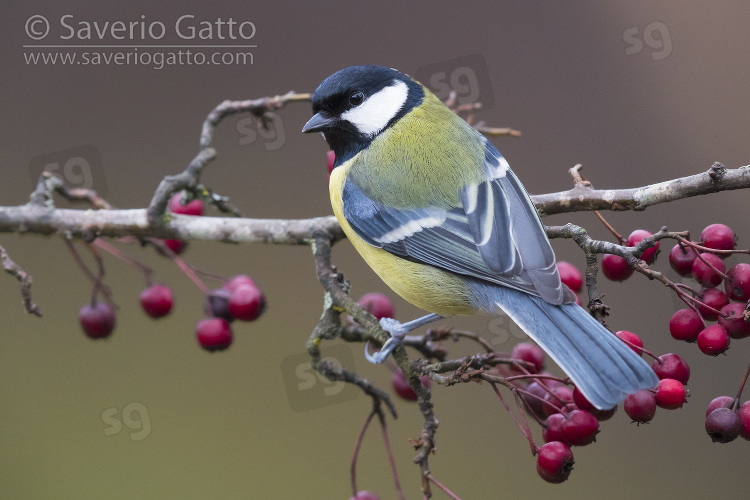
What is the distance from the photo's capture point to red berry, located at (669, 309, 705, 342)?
1.31 meters

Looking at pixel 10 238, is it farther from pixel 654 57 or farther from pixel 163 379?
pixel 654 57

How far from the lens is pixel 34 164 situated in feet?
8.34

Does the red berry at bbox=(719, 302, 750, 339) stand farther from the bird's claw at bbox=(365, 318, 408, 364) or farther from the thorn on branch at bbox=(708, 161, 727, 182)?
the bird's claw at bbox=(365, 318, 408, 364)

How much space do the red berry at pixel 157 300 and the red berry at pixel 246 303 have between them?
227mm

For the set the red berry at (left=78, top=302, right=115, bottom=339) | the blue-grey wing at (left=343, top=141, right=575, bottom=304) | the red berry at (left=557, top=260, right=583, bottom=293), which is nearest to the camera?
the blue-grey wing at (left=343, top=141, right=575, bottom=304)

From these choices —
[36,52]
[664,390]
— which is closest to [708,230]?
[664,390]

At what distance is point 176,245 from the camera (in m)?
2.05

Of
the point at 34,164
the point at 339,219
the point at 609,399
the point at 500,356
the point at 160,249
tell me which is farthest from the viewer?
the point at 34,164

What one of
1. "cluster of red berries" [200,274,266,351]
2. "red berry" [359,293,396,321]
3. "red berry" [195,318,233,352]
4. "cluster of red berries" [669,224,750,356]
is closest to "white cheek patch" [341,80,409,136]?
"red berry" [359,293,396,321]

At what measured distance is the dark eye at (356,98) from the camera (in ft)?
5.70

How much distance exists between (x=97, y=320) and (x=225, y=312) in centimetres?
37

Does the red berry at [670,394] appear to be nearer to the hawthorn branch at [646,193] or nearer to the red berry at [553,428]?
the red berry at [553,428]

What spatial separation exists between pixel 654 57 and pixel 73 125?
2391mm

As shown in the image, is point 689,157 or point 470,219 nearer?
point 470,219
